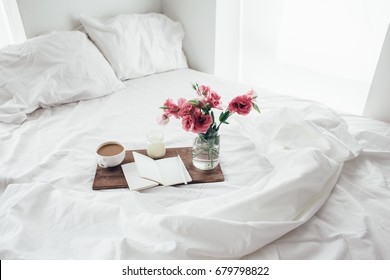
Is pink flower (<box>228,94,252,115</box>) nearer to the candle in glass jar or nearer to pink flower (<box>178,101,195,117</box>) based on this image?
pink flower (<box>178,101,195,117</box>)

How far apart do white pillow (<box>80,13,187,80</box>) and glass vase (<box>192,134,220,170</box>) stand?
106 centimetres

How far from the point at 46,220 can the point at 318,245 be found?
29.3 inches

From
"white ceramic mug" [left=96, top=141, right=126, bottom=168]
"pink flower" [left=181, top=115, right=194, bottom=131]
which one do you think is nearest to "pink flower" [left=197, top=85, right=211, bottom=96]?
"pink flower" [left=181, top=115, right=194, bottom=131]

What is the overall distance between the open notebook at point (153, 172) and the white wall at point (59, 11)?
Answer: 122cm

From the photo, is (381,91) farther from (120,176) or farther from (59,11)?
(59,11)

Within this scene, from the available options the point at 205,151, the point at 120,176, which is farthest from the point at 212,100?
the point at 120,176

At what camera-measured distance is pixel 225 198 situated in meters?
0.88

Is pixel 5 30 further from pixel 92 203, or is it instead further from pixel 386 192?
pixel 386 192

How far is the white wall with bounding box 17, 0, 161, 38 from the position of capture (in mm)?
1709

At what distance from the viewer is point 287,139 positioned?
110 centimetres

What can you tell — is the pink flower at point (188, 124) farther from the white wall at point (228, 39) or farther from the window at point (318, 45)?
the white wall at point (228, 39)

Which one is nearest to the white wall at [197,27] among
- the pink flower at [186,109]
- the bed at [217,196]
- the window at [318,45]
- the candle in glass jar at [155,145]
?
the window at [318,45]

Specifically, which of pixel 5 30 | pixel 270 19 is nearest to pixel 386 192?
pixel 270 19

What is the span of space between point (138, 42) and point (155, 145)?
112cm
